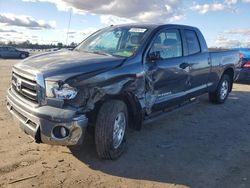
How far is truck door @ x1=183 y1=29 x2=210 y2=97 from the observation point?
670cm

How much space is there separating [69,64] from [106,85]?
1.84 feet

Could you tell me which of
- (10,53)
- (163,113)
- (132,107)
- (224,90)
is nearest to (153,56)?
(132,107)

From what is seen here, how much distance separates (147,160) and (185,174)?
0.63 meters

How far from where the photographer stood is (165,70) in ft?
18.5

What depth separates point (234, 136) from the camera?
614 centimetres

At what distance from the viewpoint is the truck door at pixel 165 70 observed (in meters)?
5.34

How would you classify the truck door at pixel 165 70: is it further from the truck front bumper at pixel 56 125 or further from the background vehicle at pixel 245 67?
the background vehicle at pixel 245 67

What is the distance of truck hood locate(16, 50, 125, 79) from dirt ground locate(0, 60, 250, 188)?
48.8 inches

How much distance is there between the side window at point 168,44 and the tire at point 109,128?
1.26m

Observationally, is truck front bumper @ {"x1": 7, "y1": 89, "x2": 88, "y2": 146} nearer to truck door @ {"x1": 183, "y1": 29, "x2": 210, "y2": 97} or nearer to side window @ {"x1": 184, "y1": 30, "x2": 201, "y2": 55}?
truck door @ {"x1": 183, "y1": 29, "x2": 210, "y2": 97}

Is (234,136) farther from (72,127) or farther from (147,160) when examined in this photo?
(72,127)

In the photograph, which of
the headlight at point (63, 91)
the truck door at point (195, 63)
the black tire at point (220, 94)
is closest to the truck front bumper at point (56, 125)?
the headlight at point (63, 91)

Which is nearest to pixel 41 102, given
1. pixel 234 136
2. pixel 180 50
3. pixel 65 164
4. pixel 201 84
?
pixel 65 164

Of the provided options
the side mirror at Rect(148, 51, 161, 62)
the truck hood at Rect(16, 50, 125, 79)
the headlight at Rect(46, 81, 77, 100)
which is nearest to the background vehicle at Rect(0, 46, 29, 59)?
the truck hood at Rect(16, 50, 125, 79)
